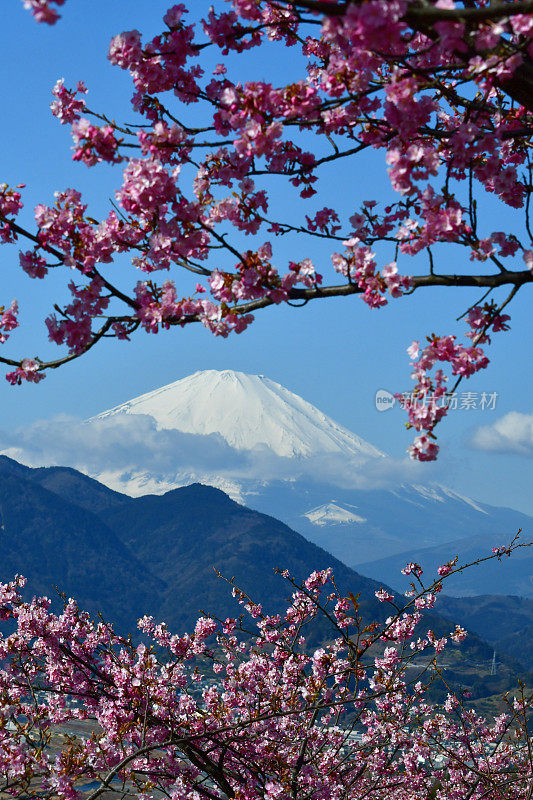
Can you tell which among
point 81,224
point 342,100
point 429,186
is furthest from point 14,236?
point 429,186

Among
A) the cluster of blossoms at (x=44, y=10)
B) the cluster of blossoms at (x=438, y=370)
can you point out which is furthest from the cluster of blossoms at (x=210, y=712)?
the cluster of blossoms at (x=44, y=10)

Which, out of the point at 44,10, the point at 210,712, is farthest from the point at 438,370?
the point at 210,712

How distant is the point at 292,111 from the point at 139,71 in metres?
1.47

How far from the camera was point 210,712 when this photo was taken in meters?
7.82

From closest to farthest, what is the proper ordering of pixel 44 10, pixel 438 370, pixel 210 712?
pixel 44 10 → pixel 438 370 → pixel 210 712

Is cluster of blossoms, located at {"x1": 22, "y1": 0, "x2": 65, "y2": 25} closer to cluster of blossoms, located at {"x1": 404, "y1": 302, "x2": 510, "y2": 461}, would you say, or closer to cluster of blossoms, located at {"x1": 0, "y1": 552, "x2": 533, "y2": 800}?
cluster of blossoms, located at {"x1": 404, "y1": 302, "x2": 510, "y2": 461}

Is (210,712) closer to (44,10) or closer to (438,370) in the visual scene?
(438,370)

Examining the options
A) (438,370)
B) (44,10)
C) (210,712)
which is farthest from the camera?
(210,712)

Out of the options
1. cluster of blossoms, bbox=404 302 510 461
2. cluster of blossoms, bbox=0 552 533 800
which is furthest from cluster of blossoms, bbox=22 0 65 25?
cluster of blossoms, bbox=0 552 533 800

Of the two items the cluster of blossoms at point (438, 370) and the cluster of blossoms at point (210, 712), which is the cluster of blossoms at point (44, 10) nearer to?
the cluster of blossoms at point (438, 370)

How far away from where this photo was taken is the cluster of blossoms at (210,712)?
19.6 feet

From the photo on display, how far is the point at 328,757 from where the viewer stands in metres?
8.97

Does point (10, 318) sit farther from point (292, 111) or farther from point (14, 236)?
point (292, 111)

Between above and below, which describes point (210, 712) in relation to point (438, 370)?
below
